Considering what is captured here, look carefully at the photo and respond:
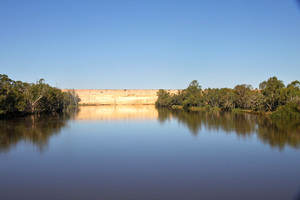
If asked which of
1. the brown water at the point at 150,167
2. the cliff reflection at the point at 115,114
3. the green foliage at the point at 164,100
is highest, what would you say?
the green foliage at the point at 164,100

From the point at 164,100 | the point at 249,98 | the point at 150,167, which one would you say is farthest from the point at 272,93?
the point at 164,100

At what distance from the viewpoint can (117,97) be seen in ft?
382

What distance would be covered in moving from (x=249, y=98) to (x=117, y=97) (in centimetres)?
7498

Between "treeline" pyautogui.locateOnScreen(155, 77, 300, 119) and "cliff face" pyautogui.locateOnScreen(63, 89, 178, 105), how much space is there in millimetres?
28479

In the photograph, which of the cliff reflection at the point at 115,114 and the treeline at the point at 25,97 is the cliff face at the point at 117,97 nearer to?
the cliff reflection at the point at 115,114

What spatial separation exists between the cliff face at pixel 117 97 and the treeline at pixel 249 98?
28.5 meters

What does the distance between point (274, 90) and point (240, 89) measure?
43.0ft

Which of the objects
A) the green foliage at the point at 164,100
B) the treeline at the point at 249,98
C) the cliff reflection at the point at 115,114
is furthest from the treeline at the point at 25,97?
the green foliage at the point at 164,100

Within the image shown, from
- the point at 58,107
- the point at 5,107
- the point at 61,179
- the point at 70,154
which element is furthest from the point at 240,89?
the point at 61,179

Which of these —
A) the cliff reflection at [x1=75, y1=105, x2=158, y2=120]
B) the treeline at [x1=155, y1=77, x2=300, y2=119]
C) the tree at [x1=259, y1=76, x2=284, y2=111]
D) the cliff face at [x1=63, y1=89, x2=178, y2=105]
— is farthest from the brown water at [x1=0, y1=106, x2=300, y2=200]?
the cliff face at [x1=63, y1=89, x2=178, y2=105]

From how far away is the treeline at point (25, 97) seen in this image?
33.4 metres

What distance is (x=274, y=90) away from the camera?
3956cm

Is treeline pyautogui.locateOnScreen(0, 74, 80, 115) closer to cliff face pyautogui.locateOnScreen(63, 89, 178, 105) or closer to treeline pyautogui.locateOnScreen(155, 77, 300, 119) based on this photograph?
treeline pyautogui.locateOnScreen(155, 77, 300, 119)

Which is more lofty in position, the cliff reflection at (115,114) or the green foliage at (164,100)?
the green foliage at (164,100)
